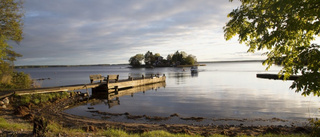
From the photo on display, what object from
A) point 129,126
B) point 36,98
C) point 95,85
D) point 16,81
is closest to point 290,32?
point 129,126

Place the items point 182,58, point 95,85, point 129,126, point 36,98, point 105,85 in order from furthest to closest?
point 182,58
point 105,85
point 95,85
point 36,98
point 129,126

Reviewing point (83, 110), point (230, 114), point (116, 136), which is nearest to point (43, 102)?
point (83, 110)

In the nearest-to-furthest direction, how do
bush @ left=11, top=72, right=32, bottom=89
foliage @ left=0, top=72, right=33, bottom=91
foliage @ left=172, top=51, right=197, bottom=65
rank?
→ foliage @ left=0, top=72, right=33, bottom=91 < bush @ left=11, top=72, right=32, bottom=89 < foliage @ left=172, top=51, right=197, bottom=65

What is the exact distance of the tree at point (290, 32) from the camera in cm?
496

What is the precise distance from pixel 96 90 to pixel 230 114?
18.3 meters

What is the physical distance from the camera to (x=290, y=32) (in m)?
A: 5.50

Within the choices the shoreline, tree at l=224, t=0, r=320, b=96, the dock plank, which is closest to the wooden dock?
the dock plank

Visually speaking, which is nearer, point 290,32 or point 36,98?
point 290,32

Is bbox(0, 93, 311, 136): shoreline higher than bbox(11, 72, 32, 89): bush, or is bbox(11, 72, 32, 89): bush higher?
bbox(11, 72, 32, 89): bush

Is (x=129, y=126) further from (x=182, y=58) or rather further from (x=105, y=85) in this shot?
(x=182, y=58)

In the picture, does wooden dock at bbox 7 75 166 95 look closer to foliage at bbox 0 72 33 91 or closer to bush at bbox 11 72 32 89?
foliage at bbox 0 72 33 91

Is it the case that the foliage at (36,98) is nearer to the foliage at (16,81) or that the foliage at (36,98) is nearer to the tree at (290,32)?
the foliage at (16,81)

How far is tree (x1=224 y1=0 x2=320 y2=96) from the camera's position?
4965mm

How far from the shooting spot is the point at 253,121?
526 inches
